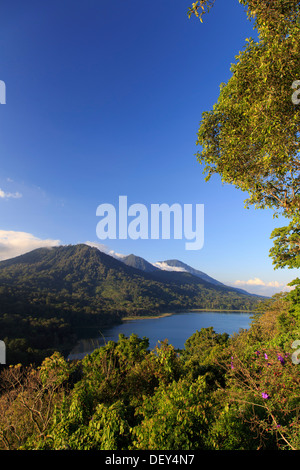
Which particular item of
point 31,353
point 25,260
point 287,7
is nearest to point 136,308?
point 31,353

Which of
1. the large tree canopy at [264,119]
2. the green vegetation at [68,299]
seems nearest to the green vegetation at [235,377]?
the large tree canopy at [264,119]

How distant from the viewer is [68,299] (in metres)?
90.0

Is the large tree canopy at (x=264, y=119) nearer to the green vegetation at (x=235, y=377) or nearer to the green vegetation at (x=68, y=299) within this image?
the green vegetation at (x=235, y=377)

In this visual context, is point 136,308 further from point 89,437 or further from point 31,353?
point 89,437

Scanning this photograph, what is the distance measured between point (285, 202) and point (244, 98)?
2152 millimetres

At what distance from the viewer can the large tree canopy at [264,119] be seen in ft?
10.7

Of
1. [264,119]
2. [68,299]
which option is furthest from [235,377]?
[68,299]

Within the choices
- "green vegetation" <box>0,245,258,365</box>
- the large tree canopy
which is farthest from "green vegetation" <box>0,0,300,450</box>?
"green vegetation" <box>0,245,258,365</box>

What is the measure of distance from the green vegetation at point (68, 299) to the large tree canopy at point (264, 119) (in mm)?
34644

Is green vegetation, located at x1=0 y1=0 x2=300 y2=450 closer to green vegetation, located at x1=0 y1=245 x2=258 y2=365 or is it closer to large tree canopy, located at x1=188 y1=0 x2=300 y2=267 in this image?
large tree canopy, located at x1=188 y1=0 x2=300 y2=267

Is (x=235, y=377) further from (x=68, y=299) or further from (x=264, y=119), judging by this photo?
(x=68, y=299)

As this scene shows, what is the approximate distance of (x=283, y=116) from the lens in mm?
3492

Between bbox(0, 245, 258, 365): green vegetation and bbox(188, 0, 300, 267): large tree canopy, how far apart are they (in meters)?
34.6

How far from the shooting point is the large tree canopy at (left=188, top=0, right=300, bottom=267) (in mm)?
3258
